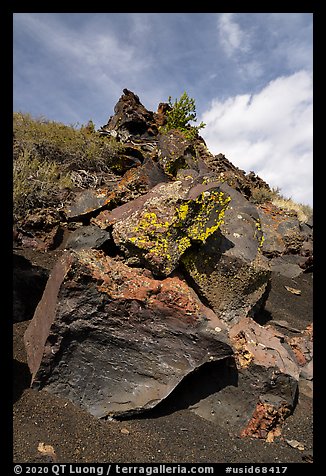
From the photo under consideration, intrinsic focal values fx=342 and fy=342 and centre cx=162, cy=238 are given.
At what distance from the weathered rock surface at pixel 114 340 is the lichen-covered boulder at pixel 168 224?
473 millimetres

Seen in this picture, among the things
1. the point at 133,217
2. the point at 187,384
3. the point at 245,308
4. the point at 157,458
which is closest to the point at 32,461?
the point at 157,458

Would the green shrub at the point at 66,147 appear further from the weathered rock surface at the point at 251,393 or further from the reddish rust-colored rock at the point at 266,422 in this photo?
the reddish rust-colored rock at the point at 266,422

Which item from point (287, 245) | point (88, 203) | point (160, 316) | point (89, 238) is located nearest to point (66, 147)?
point (88, 203)

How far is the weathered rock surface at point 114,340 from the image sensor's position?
3.56 meters

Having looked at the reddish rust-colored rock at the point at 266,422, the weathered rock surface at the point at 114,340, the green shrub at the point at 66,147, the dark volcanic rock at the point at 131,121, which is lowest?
the reddish rust-colored rock at the point at 266,422

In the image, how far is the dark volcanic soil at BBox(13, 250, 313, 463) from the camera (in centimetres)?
300

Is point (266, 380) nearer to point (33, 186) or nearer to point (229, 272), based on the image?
point (229, 272)

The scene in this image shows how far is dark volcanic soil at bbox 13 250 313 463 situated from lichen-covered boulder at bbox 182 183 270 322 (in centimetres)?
131

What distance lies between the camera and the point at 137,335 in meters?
3.78

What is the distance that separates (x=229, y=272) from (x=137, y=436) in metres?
2.49

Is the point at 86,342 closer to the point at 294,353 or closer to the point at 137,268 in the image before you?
the point at 137,268

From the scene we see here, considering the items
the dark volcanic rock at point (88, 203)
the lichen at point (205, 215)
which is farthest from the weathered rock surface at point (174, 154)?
the lichen at point (205, 215)
